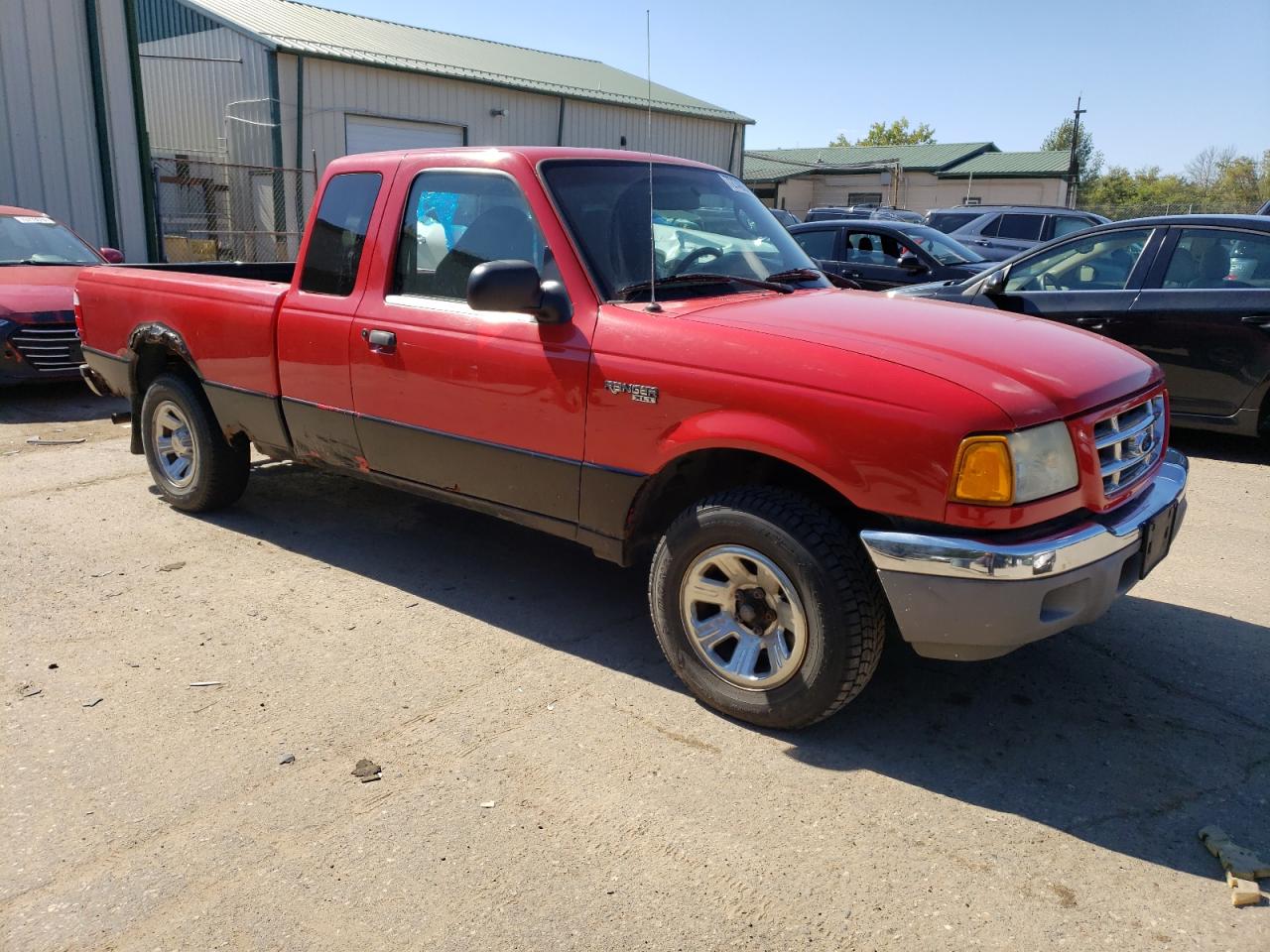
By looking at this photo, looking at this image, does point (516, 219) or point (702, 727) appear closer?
point (702, 727)

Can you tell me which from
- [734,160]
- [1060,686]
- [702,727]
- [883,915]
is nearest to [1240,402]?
[1060,686]

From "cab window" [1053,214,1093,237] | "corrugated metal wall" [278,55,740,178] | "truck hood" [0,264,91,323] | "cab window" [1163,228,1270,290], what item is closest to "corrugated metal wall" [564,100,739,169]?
"corrugated metal wall" [278,55,740,178]

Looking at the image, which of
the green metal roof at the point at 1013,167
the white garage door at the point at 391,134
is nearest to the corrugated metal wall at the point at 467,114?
the white garage door at the point at 391,134

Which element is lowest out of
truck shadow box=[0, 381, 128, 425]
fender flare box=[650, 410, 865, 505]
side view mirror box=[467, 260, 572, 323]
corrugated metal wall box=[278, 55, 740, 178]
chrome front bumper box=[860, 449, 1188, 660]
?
truck shadow box=[0, 381, 128, 425]

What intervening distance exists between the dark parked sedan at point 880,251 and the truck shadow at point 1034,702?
7.95 meters

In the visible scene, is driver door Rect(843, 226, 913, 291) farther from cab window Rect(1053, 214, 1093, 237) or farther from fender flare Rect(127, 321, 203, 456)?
fender flare Rect(127, 321, 203, 456)

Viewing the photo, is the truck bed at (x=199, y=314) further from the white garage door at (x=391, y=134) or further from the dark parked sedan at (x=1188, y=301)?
the white garage door at (x=391, y=134)

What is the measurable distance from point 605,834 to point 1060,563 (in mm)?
1557

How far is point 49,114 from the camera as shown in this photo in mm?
13172

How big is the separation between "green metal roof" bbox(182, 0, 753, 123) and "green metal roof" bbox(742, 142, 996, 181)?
1438 centimetres

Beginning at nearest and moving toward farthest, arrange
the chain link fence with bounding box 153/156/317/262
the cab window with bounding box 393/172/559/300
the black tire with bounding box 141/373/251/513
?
1. the cab window with bounding box 393/172/559/300
2. the black tire with bounding box 141/373/251/513
3. the chain link fence with bounding box 153/156/317/262

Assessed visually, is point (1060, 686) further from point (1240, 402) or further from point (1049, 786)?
point (1240, 402)

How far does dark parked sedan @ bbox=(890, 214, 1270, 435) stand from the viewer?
6949 mm

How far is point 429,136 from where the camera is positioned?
2277 centimetres
